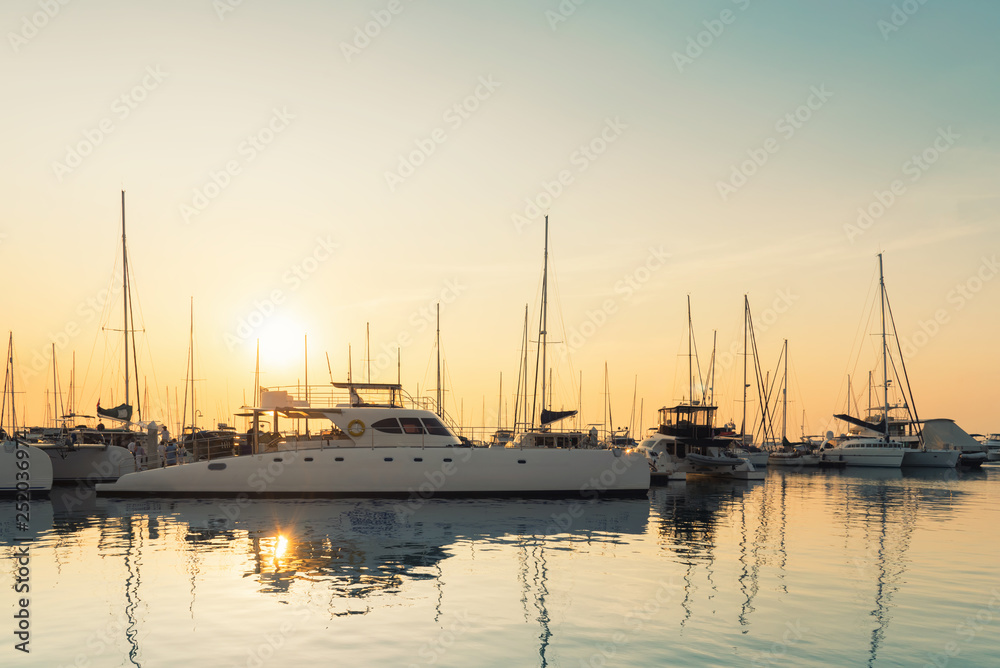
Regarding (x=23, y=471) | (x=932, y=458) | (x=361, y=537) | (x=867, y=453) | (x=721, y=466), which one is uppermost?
(x=23, y=471)

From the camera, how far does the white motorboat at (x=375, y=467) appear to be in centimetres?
2898

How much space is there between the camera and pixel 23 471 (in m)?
29.8

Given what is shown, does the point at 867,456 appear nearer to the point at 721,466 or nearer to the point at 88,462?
the point at 721,466

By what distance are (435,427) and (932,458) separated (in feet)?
Answer: 179

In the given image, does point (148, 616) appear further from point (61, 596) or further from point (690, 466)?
point (690, 466)

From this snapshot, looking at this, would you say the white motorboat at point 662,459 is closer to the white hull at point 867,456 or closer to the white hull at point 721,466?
the white hull at point 721,466

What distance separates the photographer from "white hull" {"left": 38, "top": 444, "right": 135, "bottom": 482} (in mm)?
35031

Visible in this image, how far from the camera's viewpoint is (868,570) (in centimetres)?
1608

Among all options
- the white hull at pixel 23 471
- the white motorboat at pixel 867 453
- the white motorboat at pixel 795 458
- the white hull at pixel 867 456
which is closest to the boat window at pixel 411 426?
the white hull at pixel 23 471

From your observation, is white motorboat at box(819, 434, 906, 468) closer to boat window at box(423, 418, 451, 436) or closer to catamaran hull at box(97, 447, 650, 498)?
catamaran hull at box(97, 447, 650, 498)

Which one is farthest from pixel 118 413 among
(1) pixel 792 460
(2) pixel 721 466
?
(1) pixel 792 460

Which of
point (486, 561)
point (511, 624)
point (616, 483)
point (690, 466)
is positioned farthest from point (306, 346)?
point (511, 624)

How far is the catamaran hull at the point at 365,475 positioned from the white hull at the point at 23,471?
9.57 feet

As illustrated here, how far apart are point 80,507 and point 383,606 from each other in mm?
19699
